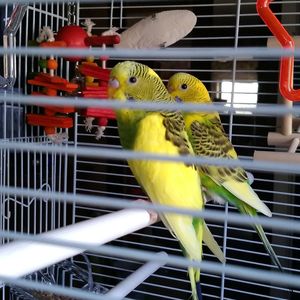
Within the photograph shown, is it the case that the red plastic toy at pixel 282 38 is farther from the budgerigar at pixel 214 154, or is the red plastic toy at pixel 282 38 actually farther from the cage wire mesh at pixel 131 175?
the cage wire mesh at pixel 131 175

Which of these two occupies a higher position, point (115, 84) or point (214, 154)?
point (115, 84)

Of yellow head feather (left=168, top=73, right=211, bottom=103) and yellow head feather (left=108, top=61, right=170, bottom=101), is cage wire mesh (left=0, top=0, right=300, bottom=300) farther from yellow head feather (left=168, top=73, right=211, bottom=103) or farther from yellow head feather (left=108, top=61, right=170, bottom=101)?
yellow head feather (left=108, top=61, right=170, bottom=101)

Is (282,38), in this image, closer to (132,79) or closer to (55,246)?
(132,79)

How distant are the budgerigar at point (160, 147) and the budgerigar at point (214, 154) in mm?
97

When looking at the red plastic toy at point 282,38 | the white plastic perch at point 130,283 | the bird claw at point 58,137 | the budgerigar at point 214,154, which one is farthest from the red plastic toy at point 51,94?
the red plastic toy at point 282,38

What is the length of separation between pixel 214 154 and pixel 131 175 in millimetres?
523

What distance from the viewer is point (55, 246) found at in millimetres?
336

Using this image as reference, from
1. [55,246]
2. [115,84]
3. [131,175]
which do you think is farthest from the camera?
[131,175]

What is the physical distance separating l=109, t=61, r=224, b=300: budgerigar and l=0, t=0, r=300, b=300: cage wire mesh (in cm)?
38

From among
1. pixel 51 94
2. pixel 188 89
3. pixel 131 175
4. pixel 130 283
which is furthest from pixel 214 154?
pixel 131 175

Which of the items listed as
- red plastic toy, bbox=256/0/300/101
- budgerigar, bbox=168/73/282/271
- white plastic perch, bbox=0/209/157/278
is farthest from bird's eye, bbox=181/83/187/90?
white plastic perch, bbox=0/209/157/278

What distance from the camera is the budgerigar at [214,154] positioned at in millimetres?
768

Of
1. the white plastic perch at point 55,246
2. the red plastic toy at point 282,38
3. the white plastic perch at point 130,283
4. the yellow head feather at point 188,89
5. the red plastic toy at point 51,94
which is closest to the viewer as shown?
the white plastic perch at point 55,246

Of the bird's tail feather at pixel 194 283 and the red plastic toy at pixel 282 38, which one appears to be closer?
the red plastic toy at pixel 282 38
